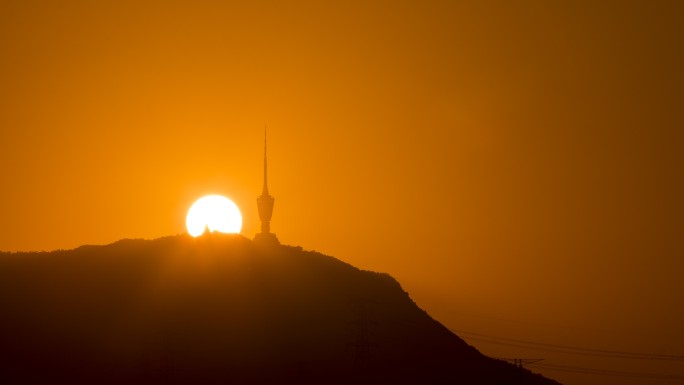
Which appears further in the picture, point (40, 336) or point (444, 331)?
point (444, 331)

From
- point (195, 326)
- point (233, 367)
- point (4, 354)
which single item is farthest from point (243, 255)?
point (4, 354)

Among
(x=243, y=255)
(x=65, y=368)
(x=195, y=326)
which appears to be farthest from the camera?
(x=243, y=255)

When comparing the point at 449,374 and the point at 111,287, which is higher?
the point at 111,287

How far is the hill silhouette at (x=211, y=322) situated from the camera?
458 feet

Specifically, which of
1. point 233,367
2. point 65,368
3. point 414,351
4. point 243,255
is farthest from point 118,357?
point 414,351

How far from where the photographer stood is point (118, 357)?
141250 mm

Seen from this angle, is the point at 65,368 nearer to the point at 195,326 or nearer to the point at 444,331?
the point at 195,326

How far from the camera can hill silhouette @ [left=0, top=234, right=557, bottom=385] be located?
140 m

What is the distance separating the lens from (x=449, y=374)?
166750mm

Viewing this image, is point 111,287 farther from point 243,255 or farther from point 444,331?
point 444,331

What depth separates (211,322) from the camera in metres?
155

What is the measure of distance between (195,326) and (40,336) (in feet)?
78.2

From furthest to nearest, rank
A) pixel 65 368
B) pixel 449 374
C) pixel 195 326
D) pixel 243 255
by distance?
pixel 243 255 → pixel 449 374 → pixel 195 326 → pixel 65 368

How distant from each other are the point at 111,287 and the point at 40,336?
18447 mm
